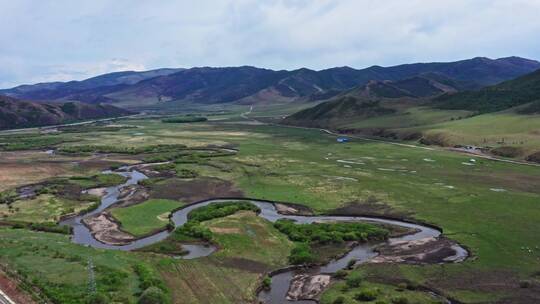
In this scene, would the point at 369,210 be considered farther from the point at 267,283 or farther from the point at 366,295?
the point at 366,295

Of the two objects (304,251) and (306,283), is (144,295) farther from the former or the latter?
(304,251)

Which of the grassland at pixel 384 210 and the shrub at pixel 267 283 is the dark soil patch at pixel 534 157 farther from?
the shrub at pixel 267 283

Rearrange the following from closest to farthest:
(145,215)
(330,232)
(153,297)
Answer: (153,297) < (330,232) < (145,215)

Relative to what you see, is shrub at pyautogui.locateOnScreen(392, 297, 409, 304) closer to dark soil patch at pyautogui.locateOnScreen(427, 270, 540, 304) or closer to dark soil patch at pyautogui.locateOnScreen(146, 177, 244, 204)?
dark soil patch at pyautogui.locateOnScreen(427, 270, 540, 304)

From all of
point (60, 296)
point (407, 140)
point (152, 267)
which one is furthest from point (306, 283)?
point (407, 140)

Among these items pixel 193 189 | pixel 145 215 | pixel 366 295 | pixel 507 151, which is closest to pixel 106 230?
pixel 145 215
